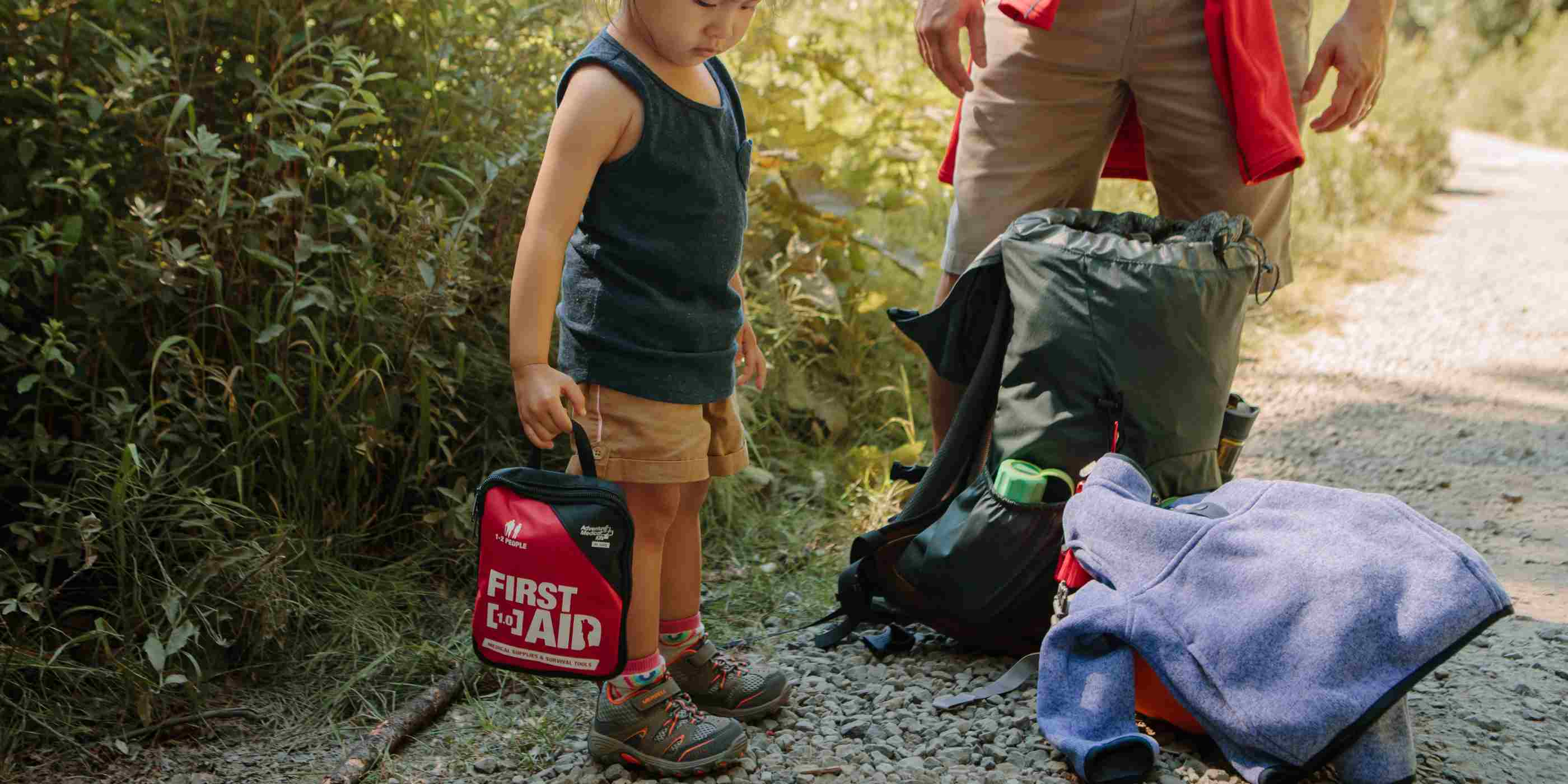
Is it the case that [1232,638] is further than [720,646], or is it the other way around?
[720,646]

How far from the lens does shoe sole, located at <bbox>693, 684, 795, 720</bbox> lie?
2.33 meters

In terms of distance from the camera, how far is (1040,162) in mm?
2779

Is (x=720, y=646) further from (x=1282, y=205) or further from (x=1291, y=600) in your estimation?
(x=1282, y=205)

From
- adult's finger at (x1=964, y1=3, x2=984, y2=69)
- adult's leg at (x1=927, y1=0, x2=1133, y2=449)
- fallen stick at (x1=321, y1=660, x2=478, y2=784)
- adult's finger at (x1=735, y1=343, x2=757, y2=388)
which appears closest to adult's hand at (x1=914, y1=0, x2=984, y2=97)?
adult's finger at (x1=964, y1=3, x2=984, y2=69)

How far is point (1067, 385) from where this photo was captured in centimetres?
240

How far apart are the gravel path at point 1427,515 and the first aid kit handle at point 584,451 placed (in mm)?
553

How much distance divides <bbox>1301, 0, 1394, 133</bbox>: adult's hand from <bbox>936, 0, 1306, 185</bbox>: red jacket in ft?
0.35

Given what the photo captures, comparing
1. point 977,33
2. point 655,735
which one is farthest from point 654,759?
point 977,33

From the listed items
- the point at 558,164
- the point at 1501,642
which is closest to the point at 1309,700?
the point at 1501,642

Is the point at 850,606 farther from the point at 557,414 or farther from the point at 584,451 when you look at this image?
the point at 557,414

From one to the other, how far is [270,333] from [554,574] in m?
0.94

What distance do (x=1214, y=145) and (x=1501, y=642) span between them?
1219mm

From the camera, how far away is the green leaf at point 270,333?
2.41 meters

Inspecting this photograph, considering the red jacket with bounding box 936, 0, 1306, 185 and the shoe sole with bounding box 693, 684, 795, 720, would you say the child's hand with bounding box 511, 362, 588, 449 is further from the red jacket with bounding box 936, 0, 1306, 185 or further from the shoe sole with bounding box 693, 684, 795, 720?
the red jacket with bounding box 936, 0, 1306, 185
